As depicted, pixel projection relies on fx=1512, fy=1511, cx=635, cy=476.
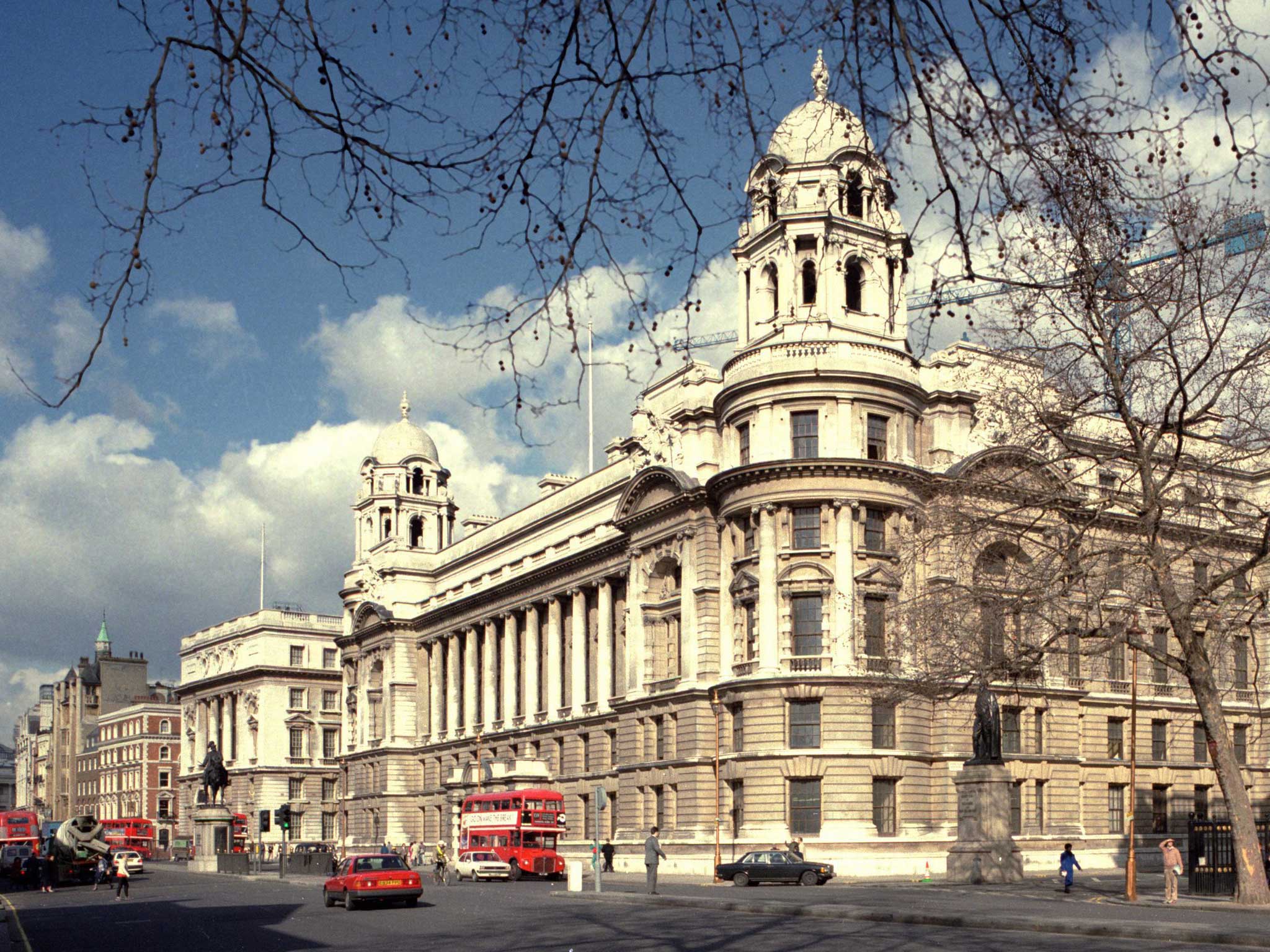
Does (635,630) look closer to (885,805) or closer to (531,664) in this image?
(885,805)

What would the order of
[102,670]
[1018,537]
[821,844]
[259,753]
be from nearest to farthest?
[1018,537], [821,844], [259,753], [102,670]

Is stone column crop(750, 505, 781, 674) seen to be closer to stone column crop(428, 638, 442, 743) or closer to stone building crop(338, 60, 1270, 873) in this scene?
stone building crop(338, 60, 1270, 873)

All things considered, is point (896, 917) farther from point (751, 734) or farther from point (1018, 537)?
point (751, 734)

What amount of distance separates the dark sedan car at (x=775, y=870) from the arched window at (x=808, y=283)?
86.3 feet

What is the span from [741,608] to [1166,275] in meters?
33.7

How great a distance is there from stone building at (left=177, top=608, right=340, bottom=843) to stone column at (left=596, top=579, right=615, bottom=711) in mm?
53659

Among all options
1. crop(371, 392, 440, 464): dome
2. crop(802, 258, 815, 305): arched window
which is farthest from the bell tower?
crop(802, 258, 815, 305): arched window

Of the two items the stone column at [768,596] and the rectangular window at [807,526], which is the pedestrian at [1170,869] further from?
the rectangular window at [807,526]

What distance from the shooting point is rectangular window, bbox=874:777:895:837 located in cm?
6147

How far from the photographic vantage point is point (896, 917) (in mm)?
31234

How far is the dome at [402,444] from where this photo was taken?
122m

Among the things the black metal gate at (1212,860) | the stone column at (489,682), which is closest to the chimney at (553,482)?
the stone column at (489,682)

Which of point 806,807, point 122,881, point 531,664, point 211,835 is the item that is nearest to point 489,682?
point 531,664

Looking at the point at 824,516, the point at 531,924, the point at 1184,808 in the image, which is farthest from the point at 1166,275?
the point at 1184,808
